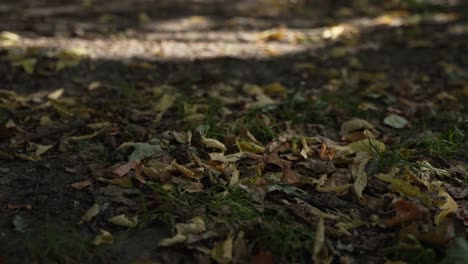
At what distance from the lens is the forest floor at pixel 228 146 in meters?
1.72

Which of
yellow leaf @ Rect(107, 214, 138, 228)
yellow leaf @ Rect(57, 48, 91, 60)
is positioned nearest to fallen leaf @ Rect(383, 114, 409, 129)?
yellow leaf @ Rect(107, 214, 138, 228)

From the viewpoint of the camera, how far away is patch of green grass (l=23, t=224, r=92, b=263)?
1622 millimetres

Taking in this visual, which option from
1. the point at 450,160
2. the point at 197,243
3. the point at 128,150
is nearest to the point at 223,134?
the point at 128,150

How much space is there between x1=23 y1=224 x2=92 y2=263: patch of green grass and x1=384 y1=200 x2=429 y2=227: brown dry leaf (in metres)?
1.04

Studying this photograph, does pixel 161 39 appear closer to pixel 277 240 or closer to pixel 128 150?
pixel 128 150

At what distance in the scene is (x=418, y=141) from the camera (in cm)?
240

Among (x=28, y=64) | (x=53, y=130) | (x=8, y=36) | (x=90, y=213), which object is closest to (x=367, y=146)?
(x=90, y=213)

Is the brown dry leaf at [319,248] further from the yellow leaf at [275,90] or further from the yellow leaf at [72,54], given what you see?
the yellow leaf at [72,54]

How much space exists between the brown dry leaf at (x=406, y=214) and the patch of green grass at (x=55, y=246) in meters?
1.04

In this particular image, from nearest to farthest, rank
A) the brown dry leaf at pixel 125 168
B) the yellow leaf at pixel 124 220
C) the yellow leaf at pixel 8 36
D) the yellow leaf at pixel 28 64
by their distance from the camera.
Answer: the yellow leaf at pixel 124 220
the brown dry leaf at pixel 125 168
the yellow leaf at pixel 28 64
the yellow leaf at pixel 8 36

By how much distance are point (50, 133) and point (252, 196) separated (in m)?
1.18

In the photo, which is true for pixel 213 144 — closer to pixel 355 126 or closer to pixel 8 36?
pixel 355 126

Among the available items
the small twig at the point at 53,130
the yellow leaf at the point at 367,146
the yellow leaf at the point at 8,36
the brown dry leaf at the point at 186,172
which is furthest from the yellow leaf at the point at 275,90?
the yellow leaf at the point at 8,36

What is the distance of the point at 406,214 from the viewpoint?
1809 millimetres
